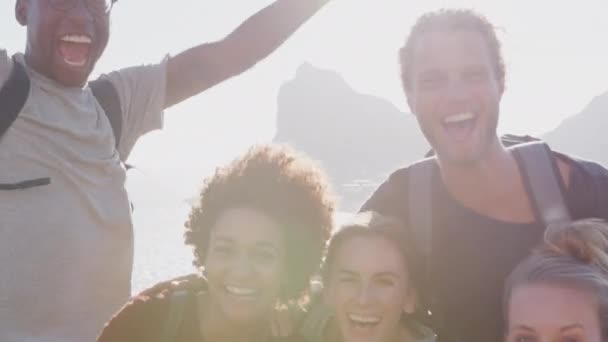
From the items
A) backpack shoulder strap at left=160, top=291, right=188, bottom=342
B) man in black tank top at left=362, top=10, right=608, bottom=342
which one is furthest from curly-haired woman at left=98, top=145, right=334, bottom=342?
man in black tank top at left=362, top=10, right=608, bottom=342

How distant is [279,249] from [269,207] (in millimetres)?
296

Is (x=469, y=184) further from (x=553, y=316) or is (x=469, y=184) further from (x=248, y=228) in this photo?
(x=248, y=228)

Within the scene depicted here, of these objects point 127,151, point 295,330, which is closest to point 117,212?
point 127,151

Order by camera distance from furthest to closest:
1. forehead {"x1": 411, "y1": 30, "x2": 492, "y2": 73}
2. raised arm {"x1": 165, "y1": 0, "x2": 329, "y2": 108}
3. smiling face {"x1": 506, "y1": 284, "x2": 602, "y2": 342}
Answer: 1. raised arm {"x1": 165, "y1": 0, "x2": 329, "y2": 108}
2. forehead {"x1": 411, "y1": 30, "x2": 492, "y2": 73}
3. smiling face {"x1": 506, "y1": 284, "x2": 602, "y2": 342}

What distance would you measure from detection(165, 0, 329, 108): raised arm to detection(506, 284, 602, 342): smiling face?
2.41m

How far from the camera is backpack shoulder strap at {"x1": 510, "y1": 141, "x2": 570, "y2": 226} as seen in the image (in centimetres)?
366

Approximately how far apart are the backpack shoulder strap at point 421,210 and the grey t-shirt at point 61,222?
1.82 m

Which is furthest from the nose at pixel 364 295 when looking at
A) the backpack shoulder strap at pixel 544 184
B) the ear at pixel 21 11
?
the ear at pixel 21 11

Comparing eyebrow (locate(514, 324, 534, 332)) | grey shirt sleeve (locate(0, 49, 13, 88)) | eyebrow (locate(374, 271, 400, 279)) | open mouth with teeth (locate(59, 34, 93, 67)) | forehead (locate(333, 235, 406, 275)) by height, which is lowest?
eyebrow (locate(514, 324, 534, 332))

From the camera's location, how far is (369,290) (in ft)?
12.6

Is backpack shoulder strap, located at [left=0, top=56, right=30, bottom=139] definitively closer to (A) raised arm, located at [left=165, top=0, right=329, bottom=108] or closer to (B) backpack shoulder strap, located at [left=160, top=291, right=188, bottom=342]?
(A) raised arm, located at [left=165, top=0, right=329, bottom=108]

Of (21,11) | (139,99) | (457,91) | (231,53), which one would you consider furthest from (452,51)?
(21,11)

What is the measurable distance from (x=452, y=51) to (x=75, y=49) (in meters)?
2.42

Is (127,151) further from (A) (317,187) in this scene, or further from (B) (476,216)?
(B) (476,216)
